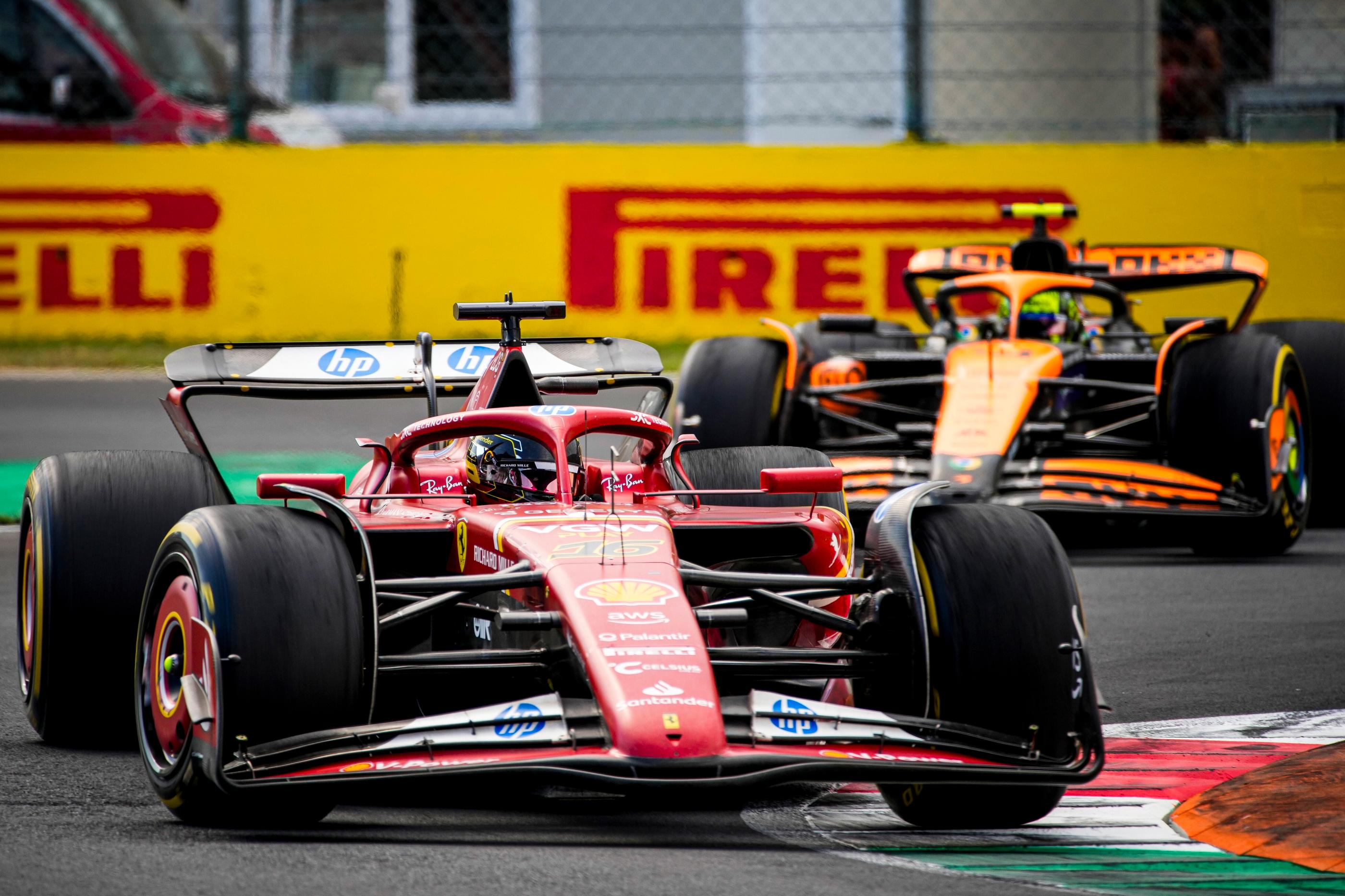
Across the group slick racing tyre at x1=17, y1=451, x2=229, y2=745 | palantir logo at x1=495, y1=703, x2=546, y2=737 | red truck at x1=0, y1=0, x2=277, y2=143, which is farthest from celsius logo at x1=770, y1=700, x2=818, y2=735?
red truck at x1=0, y1=0, x2=277, y2=143

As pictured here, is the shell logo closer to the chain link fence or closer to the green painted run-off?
the green painted run-off

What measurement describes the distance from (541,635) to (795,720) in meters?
0.91

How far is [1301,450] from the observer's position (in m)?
Answer: 10.0

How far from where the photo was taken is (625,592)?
473 centimetres

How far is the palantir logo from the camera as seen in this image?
4387 millimetres

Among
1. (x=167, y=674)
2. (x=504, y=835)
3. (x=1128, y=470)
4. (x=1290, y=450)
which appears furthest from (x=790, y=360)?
(x=504, y=835)

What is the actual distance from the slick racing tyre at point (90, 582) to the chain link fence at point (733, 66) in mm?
8008

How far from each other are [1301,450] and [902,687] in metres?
5.69

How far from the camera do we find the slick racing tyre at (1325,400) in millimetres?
10586

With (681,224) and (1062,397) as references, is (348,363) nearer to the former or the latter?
(1062,397)

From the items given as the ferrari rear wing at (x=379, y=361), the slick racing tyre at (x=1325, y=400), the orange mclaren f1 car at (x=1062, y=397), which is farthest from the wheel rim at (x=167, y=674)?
the slick racing tyre at (x=1325, y=400)

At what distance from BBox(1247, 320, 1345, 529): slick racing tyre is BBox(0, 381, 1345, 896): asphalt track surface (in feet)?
10.5

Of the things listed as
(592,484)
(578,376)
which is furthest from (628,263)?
(592,484)

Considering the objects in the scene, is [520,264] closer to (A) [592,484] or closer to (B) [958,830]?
(A) [592,484]
